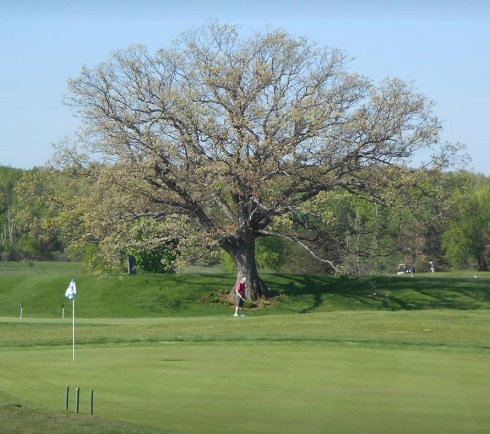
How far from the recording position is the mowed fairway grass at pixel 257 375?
1166 cm

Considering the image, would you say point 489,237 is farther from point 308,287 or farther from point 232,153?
point 232,153

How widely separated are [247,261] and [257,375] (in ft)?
93.5

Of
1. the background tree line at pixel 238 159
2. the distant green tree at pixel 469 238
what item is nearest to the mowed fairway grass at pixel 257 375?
the background tree line at pixel 238 159

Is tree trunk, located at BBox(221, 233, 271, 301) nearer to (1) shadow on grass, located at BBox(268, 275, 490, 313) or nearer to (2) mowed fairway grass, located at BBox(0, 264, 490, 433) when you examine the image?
(1) shadow on grass, located at BBox(268, 275, 490, 313)

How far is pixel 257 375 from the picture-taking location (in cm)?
1603

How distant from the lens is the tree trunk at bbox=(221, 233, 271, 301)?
4447 cm

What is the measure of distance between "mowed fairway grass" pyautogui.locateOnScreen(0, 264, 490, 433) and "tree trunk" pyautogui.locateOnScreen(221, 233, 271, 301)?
1196cm

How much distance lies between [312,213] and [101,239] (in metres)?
10.1

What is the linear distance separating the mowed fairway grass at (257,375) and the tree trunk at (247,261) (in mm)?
11962

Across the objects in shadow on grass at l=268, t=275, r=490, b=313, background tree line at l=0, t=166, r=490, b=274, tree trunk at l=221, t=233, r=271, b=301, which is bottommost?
shadow on grass at l=268, t=275, r=490, b=313

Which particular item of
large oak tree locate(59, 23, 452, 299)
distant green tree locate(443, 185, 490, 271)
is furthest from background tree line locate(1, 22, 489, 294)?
distant green tree locate(443, 185, 490, 271)

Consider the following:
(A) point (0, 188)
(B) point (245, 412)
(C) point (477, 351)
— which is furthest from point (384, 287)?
(A) point (0, 188)

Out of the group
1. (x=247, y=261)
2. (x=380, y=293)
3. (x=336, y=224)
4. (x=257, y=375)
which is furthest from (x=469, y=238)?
(x=257, y=375)

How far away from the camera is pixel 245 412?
12.4 metres
